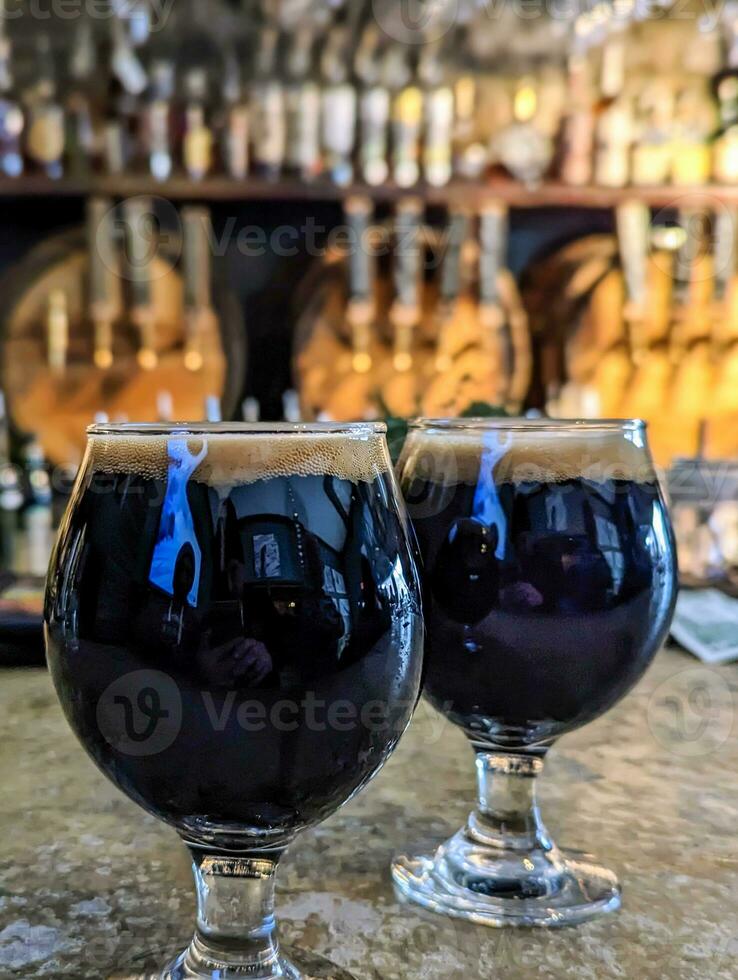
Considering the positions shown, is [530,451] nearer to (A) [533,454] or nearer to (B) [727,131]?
(A) [533,454]

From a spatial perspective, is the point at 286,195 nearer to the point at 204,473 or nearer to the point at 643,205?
the point at 643,205

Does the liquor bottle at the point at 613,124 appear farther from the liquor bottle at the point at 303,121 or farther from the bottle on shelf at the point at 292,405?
the bottle on shelf at the point at 292,405

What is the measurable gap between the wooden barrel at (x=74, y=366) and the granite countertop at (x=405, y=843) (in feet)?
5.43

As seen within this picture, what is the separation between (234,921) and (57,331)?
6.59 ft

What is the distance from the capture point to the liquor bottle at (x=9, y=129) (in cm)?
204

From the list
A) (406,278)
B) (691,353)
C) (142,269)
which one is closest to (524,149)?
(406,278)

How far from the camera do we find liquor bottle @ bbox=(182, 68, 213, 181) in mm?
2074

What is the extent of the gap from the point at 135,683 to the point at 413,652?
0.08 m

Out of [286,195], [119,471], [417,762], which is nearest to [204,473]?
[119,471]

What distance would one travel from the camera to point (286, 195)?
208cm

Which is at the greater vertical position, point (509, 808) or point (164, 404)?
point (164, 404)

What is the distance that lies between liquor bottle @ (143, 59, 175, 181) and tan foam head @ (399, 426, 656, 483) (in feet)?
5.96

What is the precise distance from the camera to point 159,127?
2062 mm

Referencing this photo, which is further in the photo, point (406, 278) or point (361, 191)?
point (406, 278)
